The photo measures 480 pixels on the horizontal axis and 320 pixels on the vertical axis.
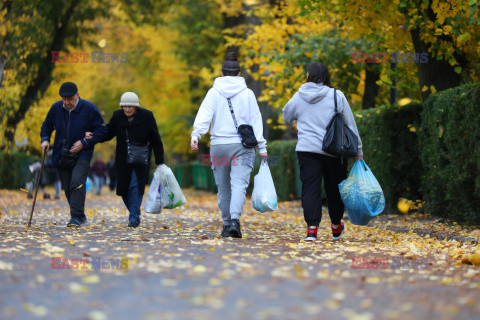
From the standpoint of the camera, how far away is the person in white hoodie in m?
8.56

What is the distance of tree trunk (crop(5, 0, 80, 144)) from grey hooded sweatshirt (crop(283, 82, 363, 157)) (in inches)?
567

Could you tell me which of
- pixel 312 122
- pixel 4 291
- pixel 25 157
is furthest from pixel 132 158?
pixel 25 157

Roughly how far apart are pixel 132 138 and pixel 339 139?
9.95 feet

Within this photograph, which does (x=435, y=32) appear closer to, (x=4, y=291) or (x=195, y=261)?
(x=195, y=261)

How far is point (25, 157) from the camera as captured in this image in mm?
32031

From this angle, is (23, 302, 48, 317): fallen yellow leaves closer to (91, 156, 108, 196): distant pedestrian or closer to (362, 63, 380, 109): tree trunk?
(362, 63, 380, 109): tree trunk

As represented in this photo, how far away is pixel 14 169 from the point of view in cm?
3123

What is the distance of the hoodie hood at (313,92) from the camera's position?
332 inches

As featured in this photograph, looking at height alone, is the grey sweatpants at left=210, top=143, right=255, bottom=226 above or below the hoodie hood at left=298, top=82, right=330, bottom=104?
below

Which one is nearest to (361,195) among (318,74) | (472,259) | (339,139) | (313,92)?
(339,139)

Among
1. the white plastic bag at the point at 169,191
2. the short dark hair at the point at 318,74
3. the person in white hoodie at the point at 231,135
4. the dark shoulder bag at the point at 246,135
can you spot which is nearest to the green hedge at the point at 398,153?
the white plastic bag at the point at 169,191

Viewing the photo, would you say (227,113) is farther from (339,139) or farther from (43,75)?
(43,75)

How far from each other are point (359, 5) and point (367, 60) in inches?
202

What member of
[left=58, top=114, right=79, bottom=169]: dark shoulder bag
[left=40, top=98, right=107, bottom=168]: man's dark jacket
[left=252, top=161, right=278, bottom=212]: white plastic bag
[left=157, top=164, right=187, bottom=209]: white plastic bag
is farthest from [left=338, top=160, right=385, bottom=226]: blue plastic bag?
[left=58, top=114, right=79, bottom=169]: dark shoulder bag
